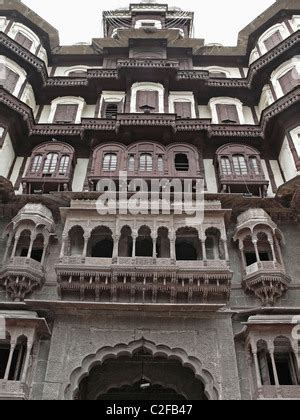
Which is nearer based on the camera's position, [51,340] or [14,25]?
[51,340]

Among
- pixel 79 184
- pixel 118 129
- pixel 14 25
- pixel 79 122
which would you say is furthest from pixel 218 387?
pixel 14 25

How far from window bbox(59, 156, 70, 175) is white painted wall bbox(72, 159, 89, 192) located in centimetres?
68

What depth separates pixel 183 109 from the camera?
78.8 ft

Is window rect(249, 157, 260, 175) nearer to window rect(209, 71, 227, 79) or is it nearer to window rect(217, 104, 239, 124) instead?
window rect(217, 104, 239, 124)

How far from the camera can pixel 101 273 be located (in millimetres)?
15844

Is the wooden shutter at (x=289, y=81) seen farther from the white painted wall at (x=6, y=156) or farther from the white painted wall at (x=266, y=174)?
the white painted wall at (x=6, y=156)

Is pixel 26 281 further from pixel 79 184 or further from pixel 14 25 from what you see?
pixel 14 25

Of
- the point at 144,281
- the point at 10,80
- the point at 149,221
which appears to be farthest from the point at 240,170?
the point at 10,80

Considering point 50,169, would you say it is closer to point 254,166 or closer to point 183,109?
point 183,109

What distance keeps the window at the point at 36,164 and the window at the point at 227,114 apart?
9.06m

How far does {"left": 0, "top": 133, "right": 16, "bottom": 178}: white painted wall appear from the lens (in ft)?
65.9

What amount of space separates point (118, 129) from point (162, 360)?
1061cm

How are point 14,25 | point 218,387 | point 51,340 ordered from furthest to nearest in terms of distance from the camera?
point 14,25 < point 51,340 < point 218,387

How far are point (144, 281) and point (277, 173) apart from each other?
28.8 feet
